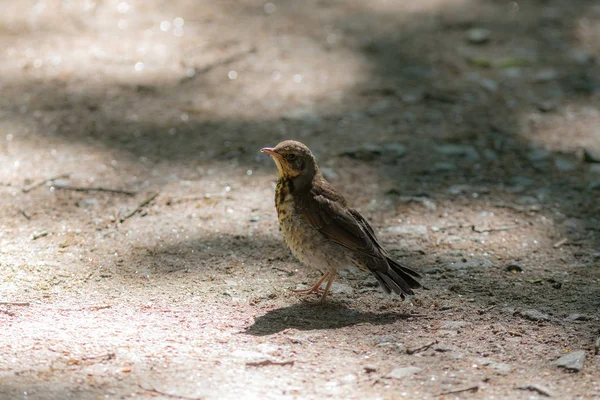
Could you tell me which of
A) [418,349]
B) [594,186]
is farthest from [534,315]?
[594,186]

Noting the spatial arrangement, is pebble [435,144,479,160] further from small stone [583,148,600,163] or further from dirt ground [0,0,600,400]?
small stone [583,148,600,163]

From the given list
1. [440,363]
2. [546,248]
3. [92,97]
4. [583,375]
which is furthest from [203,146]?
[583,375]

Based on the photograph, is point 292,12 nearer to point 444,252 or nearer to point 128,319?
point 444,252

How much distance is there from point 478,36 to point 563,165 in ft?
8.79

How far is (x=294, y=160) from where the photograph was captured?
4.82 meters

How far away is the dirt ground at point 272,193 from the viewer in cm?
395

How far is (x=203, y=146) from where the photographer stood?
269 inches

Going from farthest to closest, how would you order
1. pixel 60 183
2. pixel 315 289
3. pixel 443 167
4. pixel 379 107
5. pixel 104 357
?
pixel 379 107 < pixel 443 167 < pixel 60 183 < pixel 315 289 < pixel 104 357

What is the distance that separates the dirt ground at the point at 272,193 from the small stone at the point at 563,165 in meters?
0.05

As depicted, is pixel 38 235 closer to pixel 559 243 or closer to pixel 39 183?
pixel 39 183

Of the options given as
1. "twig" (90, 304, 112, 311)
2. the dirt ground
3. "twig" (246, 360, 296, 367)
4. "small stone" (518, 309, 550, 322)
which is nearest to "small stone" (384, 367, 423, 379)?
the dirt ground

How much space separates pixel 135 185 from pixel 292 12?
13.3 ft

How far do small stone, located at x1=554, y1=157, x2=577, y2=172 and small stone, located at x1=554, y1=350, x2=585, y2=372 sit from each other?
2946 mm

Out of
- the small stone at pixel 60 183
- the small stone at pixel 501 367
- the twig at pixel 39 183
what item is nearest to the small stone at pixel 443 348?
the small stone at pixel 501 367
